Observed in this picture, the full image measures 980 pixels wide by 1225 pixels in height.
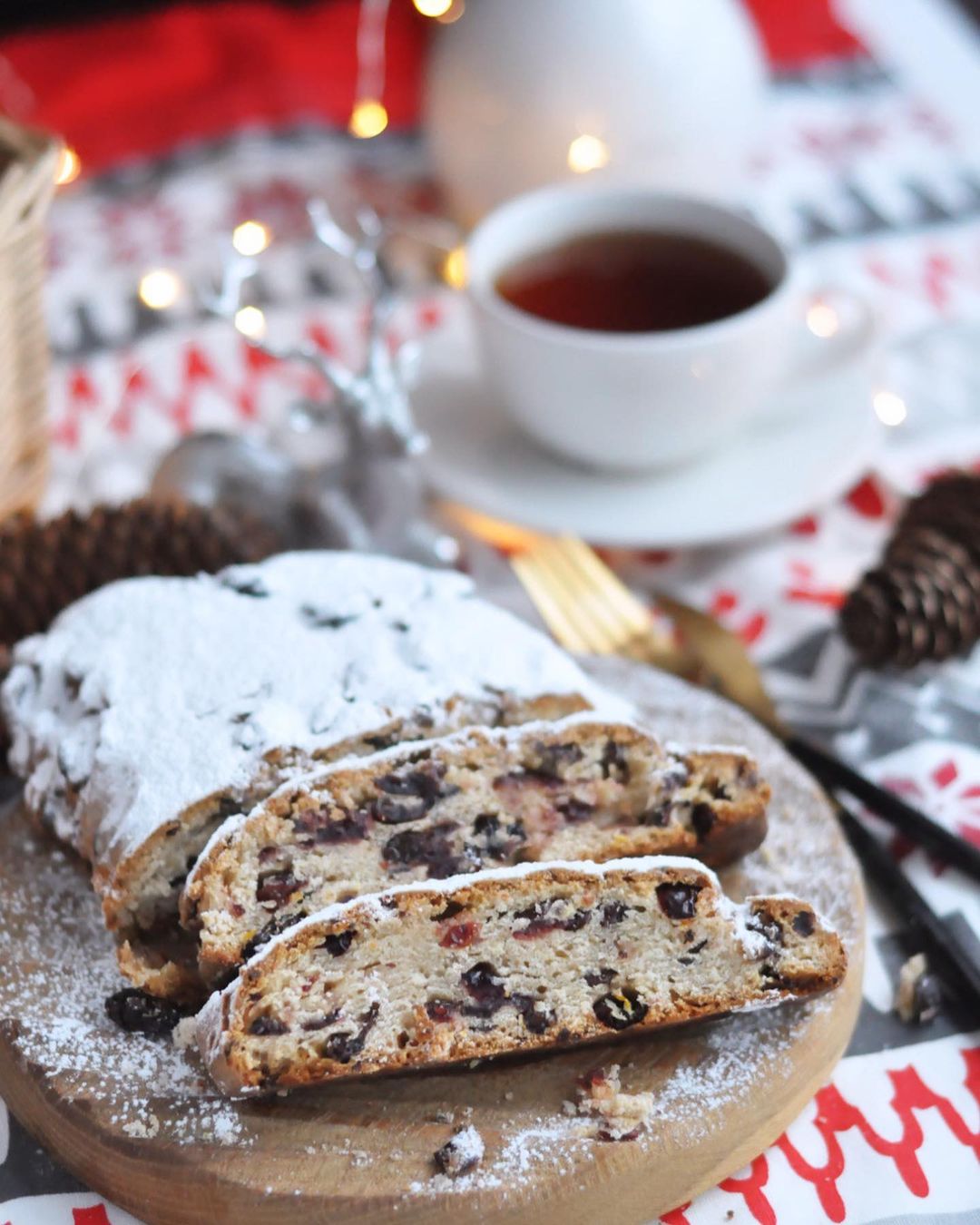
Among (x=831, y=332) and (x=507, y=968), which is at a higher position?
(x=507, y=968)

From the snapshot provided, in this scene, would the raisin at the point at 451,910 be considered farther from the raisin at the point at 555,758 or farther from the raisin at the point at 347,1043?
the raisin at the point at 555,758

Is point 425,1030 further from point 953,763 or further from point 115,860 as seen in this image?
point 953,763

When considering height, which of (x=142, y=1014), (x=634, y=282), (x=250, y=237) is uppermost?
(x=250, y=237)

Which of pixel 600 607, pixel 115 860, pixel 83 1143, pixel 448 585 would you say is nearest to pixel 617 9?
pixel 600 607

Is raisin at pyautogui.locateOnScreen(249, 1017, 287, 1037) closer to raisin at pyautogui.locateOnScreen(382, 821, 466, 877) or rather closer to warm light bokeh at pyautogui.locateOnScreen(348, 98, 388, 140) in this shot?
raisin at pyautogui.locateOnScreen(382, 821, 466, 877)

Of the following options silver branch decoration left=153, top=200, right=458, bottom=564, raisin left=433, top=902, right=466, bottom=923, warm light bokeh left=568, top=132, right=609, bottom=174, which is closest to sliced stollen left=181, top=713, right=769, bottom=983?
raisin left=433, top=902, right=466, bottom=923

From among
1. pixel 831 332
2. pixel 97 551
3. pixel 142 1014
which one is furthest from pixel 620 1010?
pixel 831 332

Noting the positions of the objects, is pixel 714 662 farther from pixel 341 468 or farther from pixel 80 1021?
pixel 80 1021
